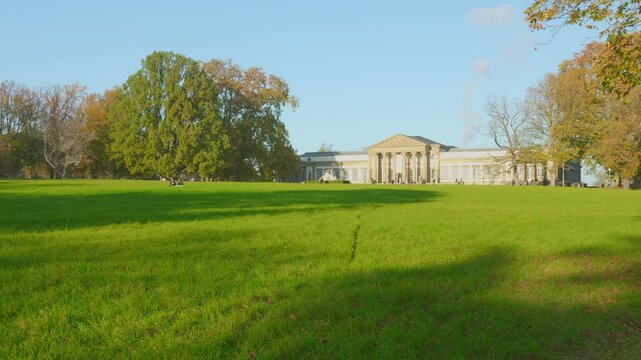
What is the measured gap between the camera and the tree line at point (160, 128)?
58594mm

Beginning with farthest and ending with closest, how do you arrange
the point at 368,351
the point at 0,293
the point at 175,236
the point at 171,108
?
the point at 171,108 → the point at 175,236 → the point at 0,293 → the point at 368,351

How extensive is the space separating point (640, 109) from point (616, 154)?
14.1ft

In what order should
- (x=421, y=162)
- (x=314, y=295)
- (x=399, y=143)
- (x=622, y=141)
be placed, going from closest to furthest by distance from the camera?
(x=314, y=295) < (x=622, y=141) < (x=421, y=162) < (x=399, y=143)

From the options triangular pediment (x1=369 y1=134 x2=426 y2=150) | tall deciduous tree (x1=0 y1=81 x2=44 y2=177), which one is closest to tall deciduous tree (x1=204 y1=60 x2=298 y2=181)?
tall deciduous tree (x1=0 y1=81 x2=44 y2=177)

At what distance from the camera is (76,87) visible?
75812 mm

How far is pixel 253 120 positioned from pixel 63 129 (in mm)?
23947

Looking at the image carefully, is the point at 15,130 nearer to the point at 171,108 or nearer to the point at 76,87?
the point at 76,87

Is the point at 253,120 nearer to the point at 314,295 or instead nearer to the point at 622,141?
the point at 622,141

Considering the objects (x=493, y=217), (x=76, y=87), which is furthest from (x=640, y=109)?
(x=76, y=87)

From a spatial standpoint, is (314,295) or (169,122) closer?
(314,295)

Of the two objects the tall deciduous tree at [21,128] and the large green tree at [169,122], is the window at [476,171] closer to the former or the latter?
the large green tree at [169,122]

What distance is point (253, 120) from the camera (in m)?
67.8

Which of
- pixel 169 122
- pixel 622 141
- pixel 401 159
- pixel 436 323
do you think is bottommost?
pixel 436 323

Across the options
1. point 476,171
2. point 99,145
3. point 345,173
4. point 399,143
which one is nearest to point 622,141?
point 99,145
